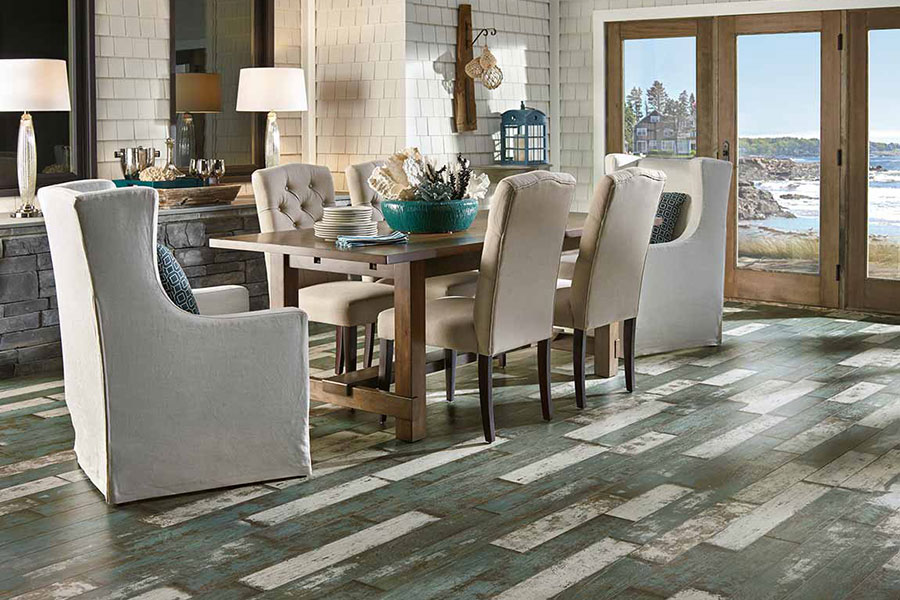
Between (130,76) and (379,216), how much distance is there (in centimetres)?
192

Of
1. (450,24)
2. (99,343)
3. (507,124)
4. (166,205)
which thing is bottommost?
(99,343)

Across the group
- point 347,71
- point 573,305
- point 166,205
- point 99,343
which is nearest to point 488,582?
point 99,343

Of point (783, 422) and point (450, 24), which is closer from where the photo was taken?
point (783, 422)

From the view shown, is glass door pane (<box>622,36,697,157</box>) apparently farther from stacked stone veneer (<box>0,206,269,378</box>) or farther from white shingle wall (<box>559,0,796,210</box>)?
stacked stone veneer (<box>0,206,269,378</box>)

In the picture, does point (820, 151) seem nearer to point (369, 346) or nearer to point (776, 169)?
point (776, 169)

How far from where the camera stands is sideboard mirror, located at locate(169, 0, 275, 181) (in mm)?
7133

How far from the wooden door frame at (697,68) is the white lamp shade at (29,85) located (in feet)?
14.9

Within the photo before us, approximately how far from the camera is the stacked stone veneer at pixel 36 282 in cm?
571

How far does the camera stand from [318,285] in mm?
Answer: 5562

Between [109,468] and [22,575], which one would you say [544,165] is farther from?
[22,575]

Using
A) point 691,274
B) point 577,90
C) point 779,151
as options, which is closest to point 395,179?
point 691,274

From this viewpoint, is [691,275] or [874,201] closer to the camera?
[691,275]

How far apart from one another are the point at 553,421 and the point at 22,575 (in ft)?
7.99

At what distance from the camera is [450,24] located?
316 inches
